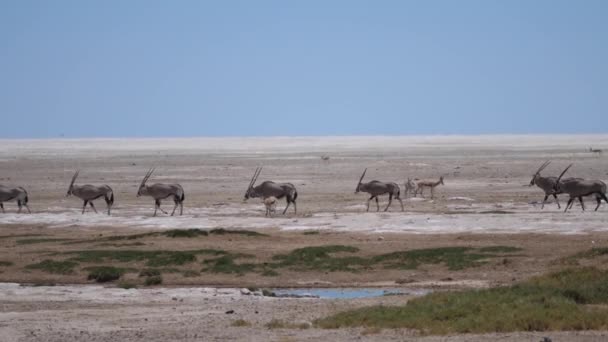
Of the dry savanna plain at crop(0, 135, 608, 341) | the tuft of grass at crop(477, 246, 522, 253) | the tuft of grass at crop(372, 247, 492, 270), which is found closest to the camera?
the dry savanna plain at crop(0, 135, 608, 341)

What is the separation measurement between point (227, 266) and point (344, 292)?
11.5 ft

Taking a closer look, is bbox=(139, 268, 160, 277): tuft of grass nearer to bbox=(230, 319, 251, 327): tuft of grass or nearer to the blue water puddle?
the blue water puddle

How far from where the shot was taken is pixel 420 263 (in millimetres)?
21531

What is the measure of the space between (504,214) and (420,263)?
31.8ft

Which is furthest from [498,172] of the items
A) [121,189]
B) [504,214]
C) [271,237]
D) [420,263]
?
[420,263]

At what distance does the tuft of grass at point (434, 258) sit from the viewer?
69.8 ft

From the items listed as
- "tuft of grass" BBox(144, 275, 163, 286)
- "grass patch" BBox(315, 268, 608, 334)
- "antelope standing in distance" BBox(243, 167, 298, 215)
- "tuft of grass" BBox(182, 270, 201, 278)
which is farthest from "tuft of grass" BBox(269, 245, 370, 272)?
"antelope standing in distance" BBox(243, 167, 298, 215)

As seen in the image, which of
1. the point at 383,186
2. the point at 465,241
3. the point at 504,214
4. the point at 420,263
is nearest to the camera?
the point at 420,263

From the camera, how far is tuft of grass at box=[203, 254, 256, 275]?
2112cm

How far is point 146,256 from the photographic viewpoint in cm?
2283

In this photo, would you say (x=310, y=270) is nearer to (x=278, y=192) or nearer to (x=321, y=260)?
(x=321, y=260)

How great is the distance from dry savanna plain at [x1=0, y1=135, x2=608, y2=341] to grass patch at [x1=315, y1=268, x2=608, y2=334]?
0.03 meters

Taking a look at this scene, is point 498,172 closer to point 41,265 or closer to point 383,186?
point 383,186

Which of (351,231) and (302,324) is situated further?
(351,231)
